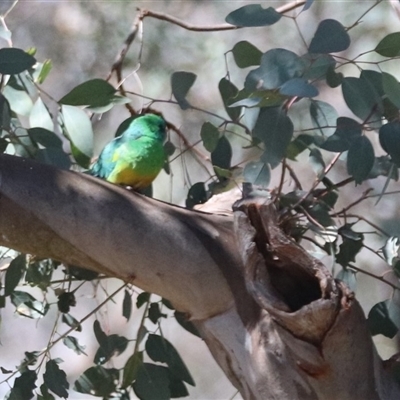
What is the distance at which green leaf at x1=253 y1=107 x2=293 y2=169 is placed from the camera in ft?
3.41

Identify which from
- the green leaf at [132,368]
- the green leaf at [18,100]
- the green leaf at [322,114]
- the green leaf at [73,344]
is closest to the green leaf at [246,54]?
the green leaf at [322,114]

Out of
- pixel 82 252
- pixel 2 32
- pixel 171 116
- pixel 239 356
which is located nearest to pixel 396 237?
pixel 239 356

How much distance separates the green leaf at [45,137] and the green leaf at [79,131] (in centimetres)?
3

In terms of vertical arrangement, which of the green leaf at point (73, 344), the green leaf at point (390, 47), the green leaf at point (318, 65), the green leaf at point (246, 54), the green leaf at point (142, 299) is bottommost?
the green leaf at point (73, 344)

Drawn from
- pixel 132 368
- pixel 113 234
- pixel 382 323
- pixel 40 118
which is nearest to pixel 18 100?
pixel 40 118

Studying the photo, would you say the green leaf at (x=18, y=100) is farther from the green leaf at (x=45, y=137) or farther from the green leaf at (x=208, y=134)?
the green leaf at (x=208, y=134)

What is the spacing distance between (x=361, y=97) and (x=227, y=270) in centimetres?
33

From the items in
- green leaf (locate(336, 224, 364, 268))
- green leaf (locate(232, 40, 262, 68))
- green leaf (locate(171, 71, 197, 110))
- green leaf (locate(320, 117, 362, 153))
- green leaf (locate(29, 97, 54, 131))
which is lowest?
green leaf (locate(336, 224, 364, 268))

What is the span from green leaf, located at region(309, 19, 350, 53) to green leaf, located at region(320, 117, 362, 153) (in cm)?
15

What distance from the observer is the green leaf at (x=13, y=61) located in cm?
115

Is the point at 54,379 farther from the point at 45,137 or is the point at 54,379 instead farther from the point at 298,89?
the point at 298,89

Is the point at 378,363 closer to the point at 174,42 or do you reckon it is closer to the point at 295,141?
the point at 295,141

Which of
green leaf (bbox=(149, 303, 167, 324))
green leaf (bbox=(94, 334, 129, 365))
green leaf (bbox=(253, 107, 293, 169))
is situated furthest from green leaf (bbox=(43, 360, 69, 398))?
green leaf (bbox=(253, 107, 293, 169))

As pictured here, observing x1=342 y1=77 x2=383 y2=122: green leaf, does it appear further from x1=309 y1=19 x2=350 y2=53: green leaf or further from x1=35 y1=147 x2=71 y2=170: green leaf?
x1=35 y1=147 x2=71 y2=170: green leaf
